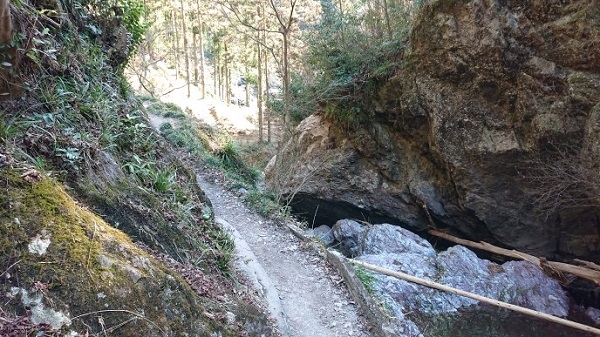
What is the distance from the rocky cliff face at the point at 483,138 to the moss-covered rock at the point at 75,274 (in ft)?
23.2

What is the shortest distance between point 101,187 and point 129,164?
101 cm

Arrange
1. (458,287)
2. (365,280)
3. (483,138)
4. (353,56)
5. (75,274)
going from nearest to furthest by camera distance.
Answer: (75,274) < (365,280) < (458,287) < (483,138) < (353,56)

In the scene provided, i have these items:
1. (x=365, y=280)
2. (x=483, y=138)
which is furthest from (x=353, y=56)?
(x=365, y=280)

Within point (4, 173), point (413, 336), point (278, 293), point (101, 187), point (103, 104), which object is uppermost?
point (103, 104)

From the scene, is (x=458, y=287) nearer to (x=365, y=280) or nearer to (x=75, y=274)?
(x=365, y=280)

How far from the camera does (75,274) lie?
7.98 feet

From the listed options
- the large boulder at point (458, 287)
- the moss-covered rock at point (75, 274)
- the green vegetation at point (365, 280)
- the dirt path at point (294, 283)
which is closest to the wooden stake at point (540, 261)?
the large boulder at point (458, 287)

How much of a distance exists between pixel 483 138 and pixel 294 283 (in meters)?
5.88

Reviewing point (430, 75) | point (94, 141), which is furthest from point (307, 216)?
point (94, 141)

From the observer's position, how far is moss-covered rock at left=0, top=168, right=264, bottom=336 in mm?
2240

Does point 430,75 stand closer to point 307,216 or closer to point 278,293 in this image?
point 307,216

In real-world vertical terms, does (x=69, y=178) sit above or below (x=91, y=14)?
below

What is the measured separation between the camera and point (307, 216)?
13.1 metres

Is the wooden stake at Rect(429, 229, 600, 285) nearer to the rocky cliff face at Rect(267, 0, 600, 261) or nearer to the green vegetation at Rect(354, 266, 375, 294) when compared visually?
the rocky cliff face at Rect(267, 0, 600, 261)
